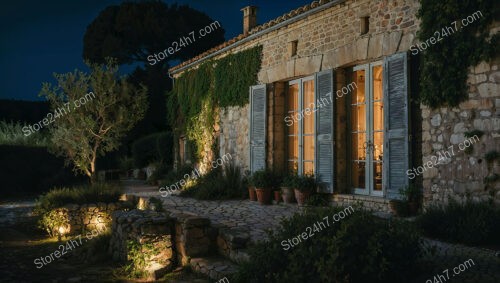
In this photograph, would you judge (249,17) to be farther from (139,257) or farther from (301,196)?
(139,257)

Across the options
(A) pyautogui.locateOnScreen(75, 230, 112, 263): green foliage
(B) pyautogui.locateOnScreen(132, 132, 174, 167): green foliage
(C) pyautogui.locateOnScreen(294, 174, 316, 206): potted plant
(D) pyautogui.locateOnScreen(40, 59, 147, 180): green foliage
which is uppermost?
(D) pyautogui.locateOnScreen(40, 59, 147, 180): green foliage

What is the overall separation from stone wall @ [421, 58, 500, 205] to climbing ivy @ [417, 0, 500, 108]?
13cm

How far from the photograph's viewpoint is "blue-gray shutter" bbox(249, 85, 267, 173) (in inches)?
346

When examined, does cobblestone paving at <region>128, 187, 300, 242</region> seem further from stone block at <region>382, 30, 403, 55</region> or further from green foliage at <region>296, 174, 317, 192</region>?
stone block at <region>382, 30, 403, 55</region>

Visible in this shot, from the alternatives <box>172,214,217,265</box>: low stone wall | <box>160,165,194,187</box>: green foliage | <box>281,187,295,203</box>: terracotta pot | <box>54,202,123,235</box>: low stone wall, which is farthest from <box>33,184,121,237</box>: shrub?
<box>172,214,217,265</box>: low stone wall

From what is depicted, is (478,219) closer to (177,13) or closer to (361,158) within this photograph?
(361,158)

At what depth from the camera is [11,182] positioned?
13.0 metres

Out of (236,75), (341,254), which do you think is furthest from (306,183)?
(341,254)

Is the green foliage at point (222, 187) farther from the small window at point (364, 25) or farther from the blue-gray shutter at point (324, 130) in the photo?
Answer: the small window at point (364, 25)

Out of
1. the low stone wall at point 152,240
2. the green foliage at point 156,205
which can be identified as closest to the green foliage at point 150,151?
the green foliage at point 156,205

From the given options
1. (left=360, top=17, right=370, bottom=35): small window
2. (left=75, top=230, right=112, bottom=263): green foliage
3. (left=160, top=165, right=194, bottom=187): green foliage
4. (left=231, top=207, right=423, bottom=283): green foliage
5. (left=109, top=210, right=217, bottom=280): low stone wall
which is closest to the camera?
(left=231, top=207, right=423, bottom=283): green foliage

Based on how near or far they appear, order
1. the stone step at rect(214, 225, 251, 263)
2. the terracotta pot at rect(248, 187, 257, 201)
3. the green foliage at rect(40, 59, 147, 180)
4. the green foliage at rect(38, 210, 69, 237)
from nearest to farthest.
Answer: the stone step at rect(214, 225, 251, 263) < the green foliage at rect(38, 210, 69, 237) < the terracotta pot at rect(248, 187, 257, 201) < the green foliage at rect(40, 59, 147, 180)

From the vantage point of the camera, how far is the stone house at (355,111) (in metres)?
5.42

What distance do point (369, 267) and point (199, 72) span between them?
8.71m
